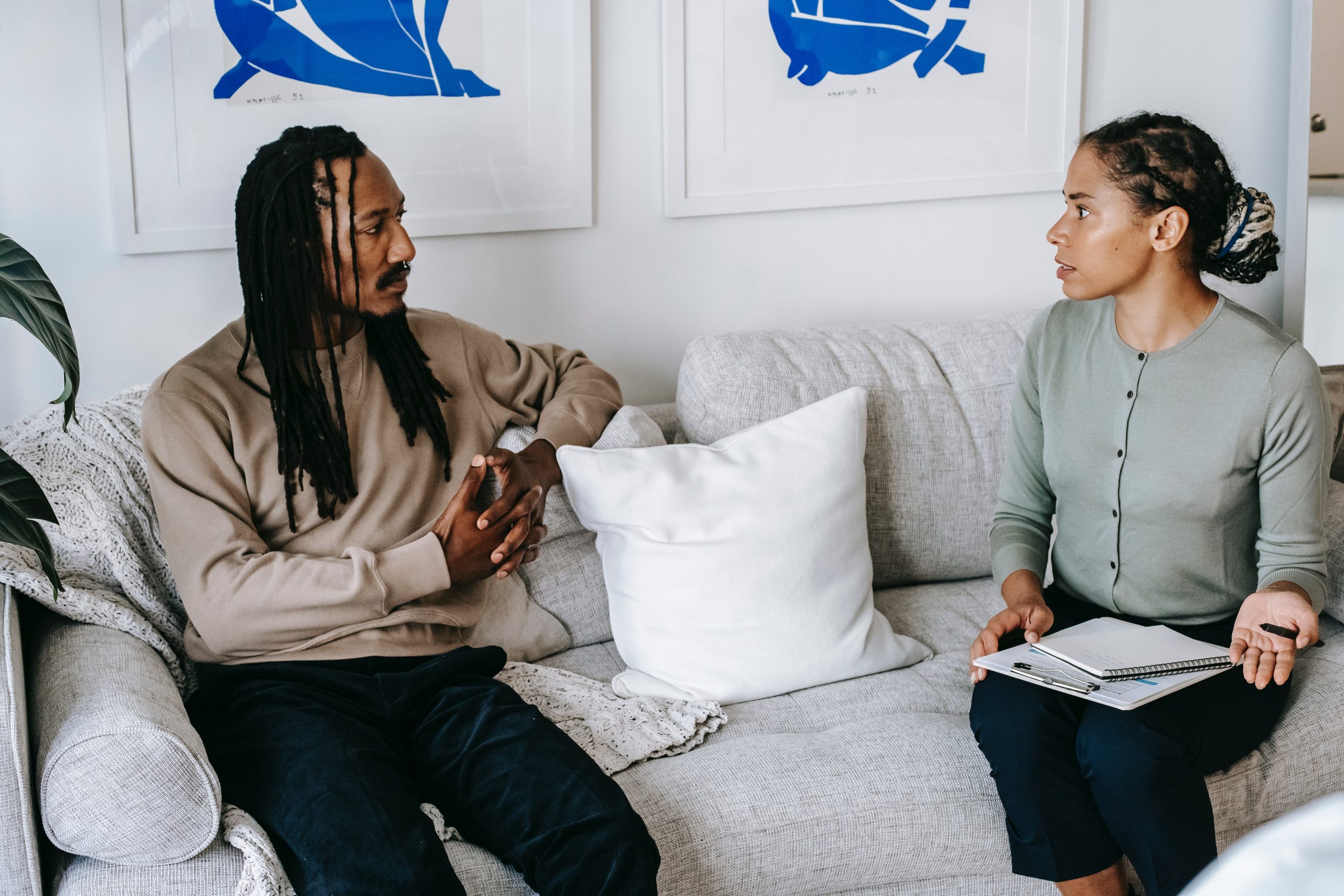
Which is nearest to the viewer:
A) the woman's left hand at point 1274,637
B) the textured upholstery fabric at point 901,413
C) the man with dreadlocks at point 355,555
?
the man with dreadlocks at point 355,555

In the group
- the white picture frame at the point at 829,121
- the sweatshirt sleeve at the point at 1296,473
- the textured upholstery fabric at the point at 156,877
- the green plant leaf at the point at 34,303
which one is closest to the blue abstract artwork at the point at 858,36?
the white picture frame at the point at 829,121

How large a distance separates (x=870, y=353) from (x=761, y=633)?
620mm

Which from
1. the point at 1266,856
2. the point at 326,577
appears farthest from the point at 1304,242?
the point at 1266,856

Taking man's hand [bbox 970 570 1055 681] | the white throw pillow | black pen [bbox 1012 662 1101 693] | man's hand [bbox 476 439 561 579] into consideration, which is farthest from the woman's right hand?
man's hand [bbox 476 439 561 579]

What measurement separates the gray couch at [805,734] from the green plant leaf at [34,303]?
272 millimetres

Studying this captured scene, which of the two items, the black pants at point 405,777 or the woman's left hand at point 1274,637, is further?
the woman's left hand at point 1274,637

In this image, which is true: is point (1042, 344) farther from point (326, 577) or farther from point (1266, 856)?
point (1266, 856)

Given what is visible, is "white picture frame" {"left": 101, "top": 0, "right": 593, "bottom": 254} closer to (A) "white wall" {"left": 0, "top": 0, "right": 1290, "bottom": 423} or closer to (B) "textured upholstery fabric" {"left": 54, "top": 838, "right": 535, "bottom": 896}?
(A) "white wall" {"left": 0, "top": 0, "right": 1290, "bottom": 423}

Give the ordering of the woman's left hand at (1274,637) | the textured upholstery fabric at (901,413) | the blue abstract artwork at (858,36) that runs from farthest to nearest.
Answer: the blue abstract artwork at (858,36) < the textured upholstery fabric at (901,413) < the woman's left hand at (1274,637)

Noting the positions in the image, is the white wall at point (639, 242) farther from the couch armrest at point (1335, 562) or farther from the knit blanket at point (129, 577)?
the couch armrest at point (1335, 562)

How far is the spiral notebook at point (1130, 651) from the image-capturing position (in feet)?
4.64

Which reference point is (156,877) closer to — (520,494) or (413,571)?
(413,571)

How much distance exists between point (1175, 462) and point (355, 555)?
1131mm

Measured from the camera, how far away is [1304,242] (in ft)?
8.27
